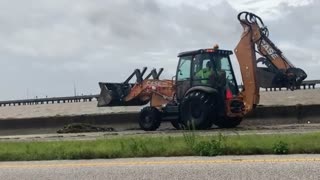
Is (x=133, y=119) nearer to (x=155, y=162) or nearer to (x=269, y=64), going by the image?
Result: (x=269, y=64)

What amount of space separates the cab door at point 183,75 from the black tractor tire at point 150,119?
1.25m

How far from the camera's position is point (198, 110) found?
20828 mm

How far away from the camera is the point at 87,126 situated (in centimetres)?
2483

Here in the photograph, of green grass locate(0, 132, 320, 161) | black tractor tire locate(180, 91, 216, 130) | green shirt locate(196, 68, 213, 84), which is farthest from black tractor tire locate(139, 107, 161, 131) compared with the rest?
green grass locate(0, 132, 320, 161)

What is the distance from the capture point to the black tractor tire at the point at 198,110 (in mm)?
20547

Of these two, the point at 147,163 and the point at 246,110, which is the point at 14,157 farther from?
the point at 246,110

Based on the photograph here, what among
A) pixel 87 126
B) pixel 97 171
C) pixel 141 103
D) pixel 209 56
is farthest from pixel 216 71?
pixel 97 171

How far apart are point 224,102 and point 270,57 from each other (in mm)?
2815

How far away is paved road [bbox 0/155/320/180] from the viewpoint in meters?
8.67

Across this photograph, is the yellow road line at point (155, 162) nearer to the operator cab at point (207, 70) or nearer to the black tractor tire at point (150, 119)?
the operator cab at point (207, 70)

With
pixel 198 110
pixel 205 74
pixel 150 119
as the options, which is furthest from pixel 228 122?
pixel 150 119

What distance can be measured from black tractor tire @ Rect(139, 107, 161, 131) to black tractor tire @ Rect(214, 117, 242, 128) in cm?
223

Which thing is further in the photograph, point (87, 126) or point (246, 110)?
point (87, 126)

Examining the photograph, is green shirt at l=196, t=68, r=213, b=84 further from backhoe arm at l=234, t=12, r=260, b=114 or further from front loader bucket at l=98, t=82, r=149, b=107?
front loader bucket at l=98, t=82, r=149, b=107
